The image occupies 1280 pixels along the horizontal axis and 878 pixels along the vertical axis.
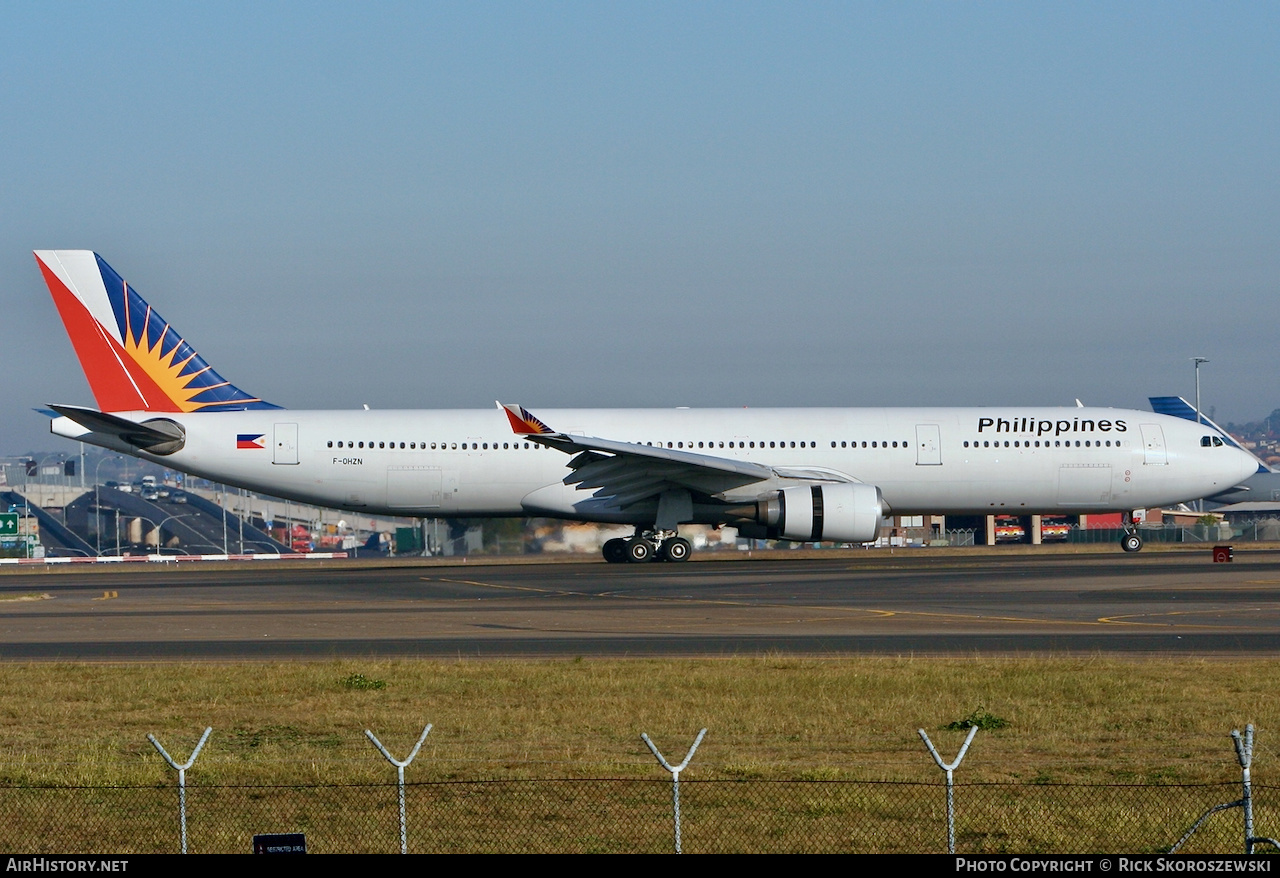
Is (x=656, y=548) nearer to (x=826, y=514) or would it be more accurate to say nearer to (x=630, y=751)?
(x=826, y=514)

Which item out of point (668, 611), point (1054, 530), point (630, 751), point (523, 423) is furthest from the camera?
point (1054, 530)

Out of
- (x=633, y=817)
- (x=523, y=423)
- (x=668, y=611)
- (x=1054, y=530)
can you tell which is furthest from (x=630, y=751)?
(x=1054, y=530)

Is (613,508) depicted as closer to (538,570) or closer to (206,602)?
(538,570)

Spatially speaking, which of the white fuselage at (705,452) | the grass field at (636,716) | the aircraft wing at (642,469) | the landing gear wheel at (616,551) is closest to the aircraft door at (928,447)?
the white fuselage at (705,452)

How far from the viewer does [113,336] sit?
40781 mm

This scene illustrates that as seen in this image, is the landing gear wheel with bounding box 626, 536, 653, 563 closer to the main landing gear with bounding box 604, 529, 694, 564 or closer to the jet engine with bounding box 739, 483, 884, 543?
the main landing gear with bounding box 604, 529, 694, 564

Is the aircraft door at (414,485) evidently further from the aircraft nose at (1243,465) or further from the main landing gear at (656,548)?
the aircraft nose at (1243,465)

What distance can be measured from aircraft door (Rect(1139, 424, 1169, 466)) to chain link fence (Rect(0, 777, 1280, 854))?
109ft

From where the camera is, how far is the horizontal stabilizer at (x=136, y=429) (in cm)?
3788

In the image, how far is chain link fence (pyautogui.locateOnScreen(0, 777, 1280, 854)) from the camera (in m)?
9.44

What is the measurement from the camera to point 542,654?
65.7 feet

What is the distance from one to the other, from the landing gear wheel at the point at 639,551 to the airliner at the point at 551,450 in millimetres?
43

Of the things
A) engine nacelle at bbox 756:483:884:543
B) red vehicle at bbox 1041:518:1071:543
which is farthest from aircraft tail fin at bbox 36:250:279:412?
red vehicle at bbox 1041:518:1071:543

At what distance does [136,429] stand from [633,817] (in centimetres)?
3217
